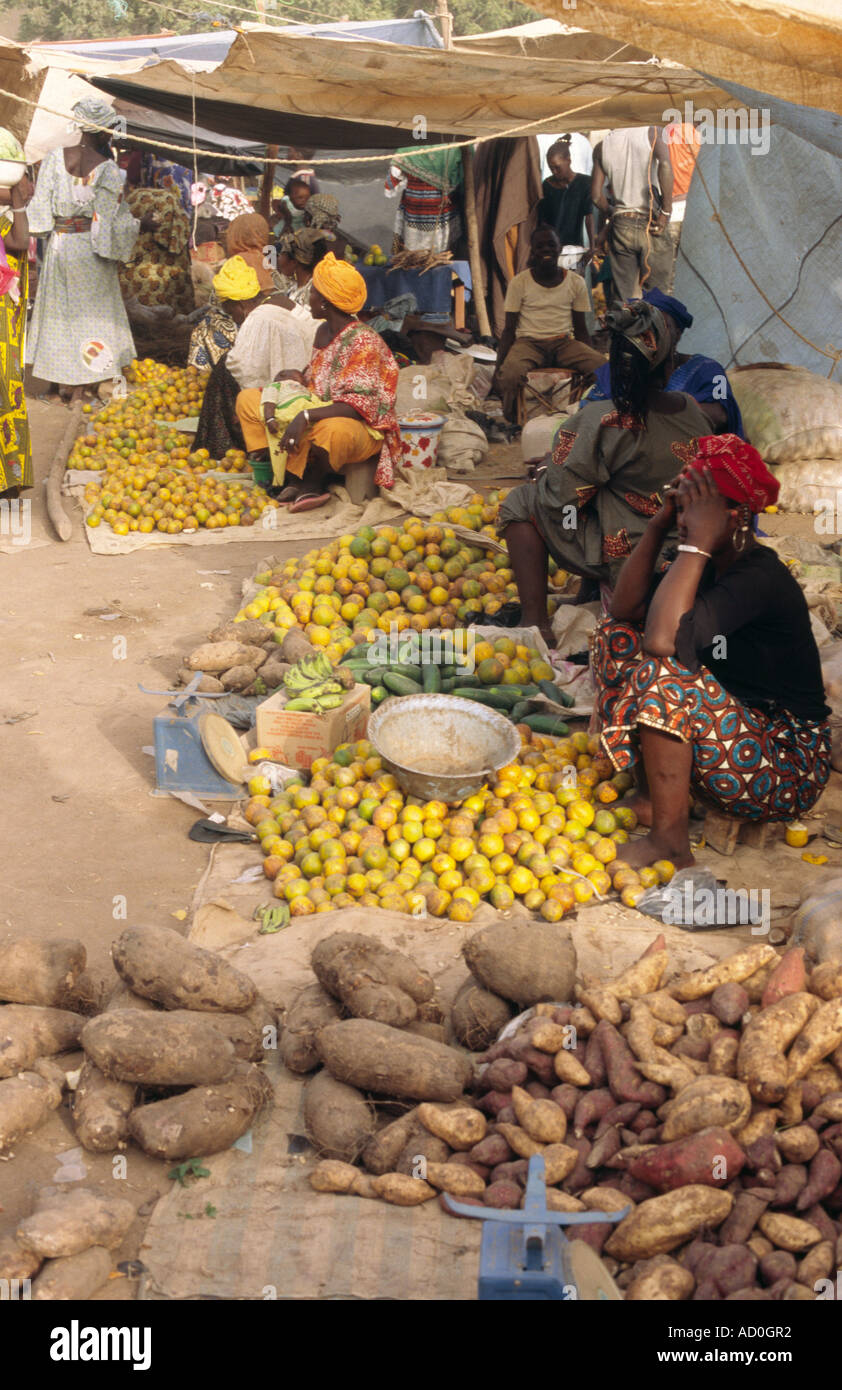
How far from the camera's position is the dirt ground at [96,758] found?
3.88 meters

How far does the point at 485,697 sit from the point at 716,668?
1.18m

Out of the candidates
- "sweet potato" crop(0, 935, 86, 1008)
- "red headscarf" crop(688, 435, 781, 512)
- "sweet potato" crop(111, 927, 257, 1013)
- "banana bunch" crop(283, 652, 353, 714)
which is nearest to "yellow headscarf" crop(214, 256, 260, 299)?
"banana bunch" crop(283, 652, 353, 714)

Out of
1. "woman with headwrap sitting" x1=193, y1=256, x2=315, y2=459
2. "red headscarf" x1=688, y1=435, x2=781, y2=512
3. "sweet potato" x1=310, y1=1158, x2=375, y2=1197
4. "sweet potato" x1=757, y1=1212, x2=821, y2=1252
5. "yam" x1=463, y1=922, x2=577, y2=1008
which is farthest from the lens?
"woman with headwrap sitting" x1=193, y1=256, x2=315, y2=459

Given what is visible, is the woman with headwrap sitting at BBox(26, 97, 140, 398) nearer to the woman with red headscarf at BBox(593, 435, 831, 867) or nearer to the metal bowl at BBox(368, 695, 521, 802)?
the metal bowl at BBox(368, 695, 521, 802)

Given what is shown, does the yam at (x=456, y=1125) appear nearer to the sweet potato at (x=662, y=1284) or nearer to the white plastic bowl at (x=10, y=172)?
the sweet potato at (x=662, y=1284)

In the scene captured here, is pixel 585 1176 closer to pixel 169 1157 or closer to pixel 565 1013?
pixel 565 1013

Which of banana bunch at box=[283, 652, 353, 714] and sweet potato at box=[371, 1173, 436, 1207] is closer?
sweet potato at box=[371, 1173, 436, 1207]

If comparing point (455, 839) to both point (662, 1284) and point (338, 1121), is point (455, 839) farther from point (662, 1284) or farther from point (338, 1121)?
point (662, 1284)

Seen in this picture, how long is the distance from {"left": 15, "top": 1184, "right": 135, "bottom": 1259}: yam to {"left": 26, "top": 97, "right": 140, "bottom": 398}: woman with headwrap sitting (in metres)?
9.50

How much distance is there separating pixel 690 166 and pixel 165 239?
6.40m

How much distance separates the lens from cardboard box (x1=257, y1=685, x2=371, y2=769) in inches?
191

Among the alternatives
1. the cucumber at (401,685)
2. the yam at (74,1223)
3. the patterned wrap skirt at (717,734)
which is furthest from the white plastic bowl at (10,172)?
the yam at (74,1223)

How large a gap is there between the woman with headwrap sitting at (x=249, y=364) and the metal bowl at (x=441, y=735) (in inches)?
197
